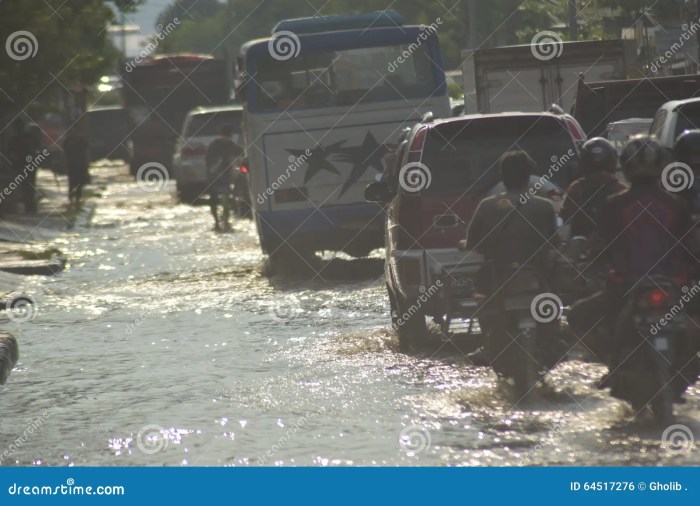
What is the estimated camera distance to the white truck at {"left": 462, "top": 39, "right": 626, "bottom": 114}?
30.2m

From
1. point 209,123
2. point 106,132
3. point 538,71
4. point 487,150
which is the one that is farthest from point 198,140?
point 106,132

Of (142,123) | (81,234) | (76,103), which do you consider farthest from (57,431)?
(76,103)

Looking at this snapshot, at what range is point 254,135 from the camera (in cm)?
1952

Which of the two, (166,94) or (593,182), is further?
(166,94)

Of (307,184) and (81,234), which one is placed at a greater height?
(307,184)

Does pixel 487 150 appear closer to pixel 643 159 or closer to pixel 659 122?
pixel 643 159

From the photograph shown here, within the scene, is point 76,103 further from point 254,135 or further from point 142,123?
point 254,135

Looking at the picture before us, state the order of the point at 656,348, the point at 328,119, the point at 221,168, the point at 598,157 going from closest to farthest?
the point at 656,348 → the point at 598,157 → the point at 328,119 → the point at 221,168

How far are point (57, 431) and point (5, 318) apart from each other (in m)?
6.72

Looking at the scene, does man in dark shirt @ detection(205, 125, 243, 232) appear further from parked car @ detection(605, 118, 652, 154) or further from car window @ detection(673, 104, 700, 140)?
car window @ detection(673, 104, 700, 140)

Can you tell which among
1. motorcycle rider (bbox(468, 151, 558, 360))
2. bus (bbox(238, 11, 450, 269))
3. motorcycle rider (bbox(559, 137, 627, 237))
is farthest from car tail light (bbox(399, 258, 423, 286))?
bus (bbox(238, 11, 450, 269))

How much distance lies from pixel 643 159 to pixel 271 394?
315 centimetres

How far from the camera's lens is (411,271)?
11.7 metres

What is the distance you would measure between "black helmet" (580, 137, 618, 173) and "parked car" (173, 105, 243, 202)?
26045 mm
